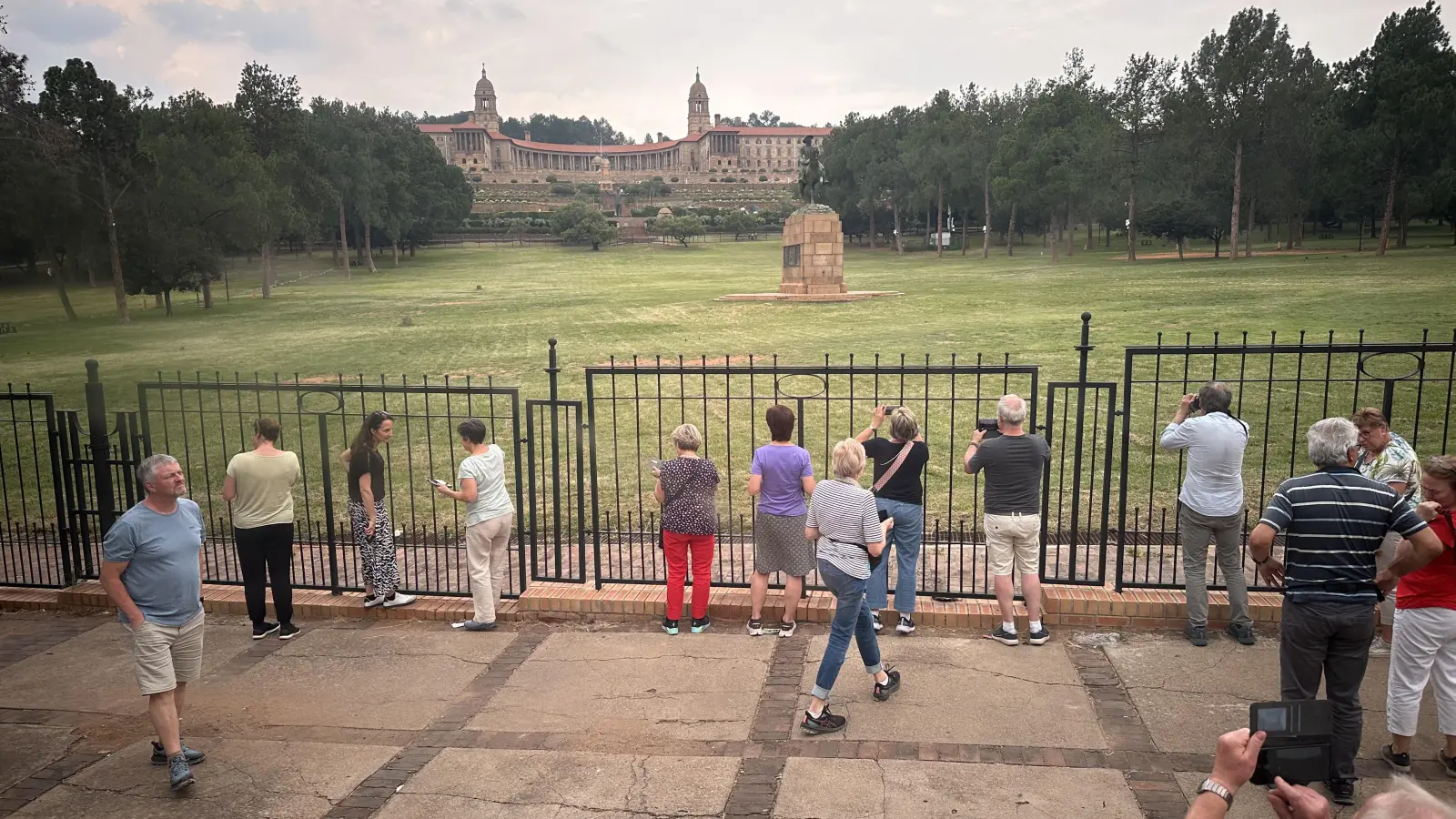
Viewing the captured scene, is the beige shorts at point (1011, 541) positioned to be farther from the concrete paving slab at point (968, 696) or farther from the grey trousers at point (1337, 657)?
the grey trousers at point (1337, 657)

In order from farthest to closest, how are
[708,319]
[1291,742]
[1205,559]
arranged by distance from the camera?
[708,319] < [1205,559] < [1291,742]

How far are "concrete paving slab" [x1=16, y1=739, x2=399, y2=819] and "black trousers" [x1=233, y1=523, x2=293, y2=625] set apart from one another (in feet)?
5.14

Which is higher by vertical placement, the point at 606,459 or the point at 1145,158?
the point at 1145,158

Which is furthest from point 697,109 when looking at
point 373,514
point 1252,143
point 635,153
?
point 373,514

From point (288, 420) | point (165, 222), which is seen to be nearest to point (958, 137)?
point (165, 222)

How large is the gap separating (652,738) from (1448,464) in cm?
420

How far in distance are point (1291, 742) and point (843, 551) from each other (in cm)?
286

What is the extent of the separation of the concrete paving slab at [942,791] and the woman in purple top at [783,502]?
1638 mm

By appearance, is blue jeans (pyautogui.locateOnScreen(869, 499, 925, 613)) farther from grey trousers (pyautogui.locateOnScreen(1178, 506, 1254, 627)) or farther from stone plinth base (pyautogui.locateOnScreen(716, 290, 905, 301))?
stone plinth base (pyautogui.locateOnScreen(716, 290, 905, 301))

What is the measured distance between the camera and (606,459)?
13.1m

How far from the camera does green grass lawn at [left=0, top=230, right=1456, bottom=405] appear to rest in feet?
69.5

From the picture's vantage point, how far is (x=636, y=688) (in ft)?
20.3

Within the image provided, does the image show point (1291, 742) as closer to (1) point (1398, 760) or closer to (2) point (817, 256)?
(1) point (1398, 760)

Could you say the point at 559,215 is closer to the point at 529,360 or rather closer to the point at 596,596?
the point at 529,360
